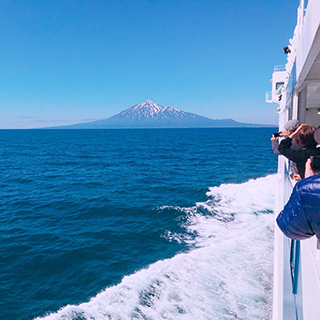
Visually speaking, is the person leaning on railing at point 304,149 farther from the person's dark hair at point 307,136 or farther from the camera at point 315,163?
the camera at point 315,163

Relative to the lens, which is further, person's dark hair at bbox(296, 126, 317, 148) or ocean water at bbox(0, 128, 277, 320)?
ocean water at bbox(0, 128, 277, 320)

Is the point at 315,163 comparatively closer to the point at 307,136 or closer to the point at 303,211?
Result: the point at 303,211

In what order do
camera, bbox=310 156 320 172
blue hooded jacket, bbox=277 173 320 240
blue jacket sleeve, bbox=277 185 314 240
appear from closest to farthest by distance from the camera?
blue hooded jacket, bbox=277 173 320 240 → blue jacket sleeve, bbox=277 185 314 240 → camera, bbox=310 156 320 172

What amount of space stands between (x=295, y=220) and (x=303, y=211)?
0.45 feet

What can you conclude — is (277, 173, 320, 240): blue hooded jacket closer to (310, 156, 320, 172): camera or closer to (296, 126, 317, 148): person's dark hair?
(310, 156, 320, 172): camera

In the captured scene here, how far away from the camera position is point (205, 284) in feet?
28.5

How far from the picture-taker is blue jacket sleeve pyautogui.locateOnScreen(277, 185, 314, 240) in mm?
A: 1618

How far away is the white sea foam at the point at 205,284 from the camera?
298 inches

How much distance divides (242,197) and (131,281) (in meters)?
12.0

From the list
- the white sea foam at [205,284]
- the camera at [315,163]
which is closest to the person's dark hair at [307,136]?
the camera at [315,163]

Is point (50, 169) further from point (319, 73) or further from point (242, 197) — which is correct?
point (319, 73)

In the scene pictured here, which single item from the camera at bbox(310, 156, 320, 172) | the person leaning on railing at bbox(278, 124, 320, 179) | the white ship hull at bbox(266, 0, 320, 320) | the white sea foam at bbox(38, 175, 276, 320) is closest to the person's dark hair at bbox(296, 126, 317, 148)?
the person leaning on railing at bbox(278, 124, 320, 179)

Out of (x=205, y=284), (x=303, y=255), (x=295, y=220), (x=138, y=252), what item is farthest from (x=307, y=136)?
(x=138, y=252)

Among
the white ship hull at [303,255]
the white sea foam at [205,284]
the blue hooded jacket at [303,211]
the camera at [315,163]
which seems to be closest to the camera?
the blue hooded jacket at [303,211]
